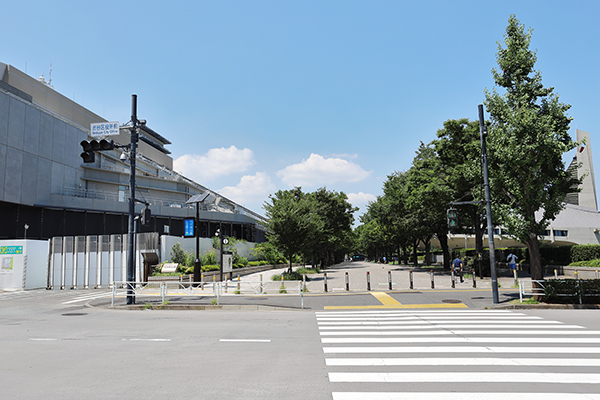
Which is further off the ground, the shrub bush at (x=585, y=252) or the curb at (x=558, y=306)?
the shrub bush at (x=585, y=252)

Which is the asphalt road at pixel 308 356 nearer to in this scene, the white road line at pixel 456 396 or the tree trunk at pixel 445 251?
the white road line at pixel 456 396

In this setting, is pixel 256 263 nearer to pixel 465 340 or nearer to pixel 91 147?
pixel 91 147

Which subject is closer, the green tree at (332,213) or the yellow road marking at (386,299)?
the yellow road marking at (386,299)

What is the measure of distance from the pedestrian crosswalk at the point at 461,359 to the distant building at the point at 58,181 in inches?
929

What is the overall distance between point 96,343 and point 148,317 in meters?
5.10

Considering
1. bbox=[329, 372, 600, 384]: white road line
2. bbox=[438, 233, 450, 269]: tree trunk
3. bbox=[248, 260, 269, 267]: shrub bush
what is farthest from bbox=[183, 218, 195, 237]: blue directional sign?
bbox=[438, 233, 450, 269]: tree trunk

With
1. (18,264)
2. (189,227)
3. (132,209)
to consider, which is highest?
(132,209)

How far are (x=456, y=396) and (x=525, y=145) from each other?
1417 centimetres

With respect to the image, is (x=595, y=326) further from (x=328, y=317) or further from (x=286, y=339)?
(x=286, y=339)

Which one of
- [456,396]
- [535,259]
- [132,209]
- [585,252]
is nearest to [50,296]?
[132,209]

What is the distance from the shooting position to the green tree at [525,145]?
16344mm

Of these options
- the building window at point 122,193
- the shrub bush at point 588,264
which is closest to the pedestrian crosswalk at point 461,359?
the shrub bush at point 588,264

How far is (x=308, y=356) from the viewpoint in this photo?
7.68m

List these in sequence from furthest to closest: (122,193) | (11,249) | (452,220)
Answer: (122,193) → (11,249) → (452,220)
